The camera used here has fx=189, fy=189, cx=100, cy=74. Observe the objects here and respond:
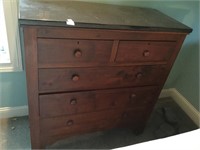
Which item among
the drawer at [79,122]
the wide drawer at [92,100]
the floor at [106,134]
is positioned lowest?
the floor at [106,134]

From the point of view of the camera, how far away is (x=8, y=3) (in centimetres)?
117

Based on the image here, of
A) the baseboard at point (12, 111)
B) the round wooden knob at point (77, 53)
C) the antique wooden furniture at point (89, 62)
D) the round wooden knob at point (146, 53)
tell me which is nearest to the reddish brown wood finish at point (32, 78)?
the antique wooden furniture at point (89, 62)

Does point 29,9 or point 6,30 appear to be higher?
point 29,9

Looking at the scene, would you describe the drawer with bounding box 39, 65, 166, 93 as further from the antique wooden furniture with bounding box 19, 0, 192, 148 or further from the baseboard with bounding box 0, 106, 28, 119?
the baseboard with bounding box 0, 106, 28, 119

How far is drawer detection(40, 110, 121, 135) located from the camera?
4.10 feet

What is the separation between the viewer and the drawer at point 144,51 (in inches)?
42.4

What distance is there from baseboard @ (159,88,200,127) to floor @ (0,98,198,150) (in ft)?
0.20

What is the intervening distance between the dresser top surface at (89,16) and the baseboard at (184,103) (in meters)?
1.14

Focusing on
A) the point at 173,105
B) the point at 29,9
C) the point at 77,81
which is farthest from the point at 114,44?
the point at 173,105

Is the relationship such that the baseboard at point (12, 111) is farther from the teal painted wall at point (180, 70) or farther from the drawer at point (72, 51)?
the drawer at point (72, 51)

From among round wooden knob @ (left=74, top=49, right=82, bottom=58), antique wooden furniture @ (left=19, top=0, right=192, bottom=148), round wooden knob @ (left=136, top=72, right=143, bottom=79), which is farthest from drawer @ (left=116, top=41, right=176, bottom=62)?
round wooden knob @ (left=74, top=49, right=82, bottom=58)

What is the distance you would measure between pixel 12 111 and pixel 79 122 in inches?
25.4

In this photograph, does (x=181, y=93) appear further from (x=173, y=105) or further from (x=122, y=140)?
(x=122, y=140)

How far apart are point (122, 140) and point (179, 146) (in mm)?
955
